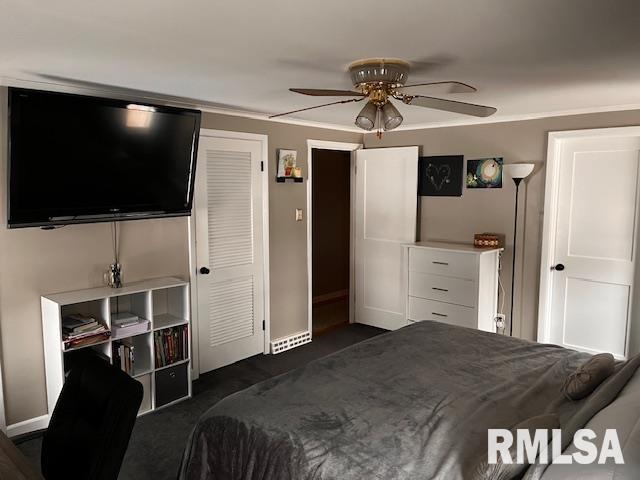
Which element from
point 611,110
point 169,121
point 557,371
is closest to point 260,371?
point 169,121

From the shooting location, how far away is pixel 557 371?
2.41m

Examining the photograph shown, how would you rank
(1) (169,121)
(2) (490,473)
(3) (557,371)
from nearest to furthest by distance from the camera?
(2) (490,473)
(3) (557,371)
(1) (169,121)

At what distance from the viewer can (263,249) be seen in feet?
14.8

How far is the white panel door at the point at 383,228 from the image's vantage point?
5012 mm

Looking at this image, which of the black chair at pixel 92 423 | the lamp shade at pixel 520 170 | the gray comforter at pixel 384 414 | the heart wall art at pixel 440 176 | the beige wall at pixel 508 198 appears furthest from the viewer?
the heart wall art at pixel 440 176

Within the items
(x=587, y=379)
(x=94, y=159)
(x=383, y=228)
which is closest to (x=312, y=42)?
(x=94, y=159)

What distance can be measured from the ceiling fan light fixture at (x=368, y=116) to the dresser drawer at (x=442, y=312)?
2414 mm

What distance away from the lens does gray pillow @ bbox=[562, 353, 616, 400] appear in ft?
6.69

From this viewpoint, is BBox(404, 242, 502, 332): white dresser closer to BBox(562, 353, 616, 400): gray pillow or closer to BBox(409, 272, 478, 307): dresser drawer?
BBox(409, 272, 478, 307): dresser drawer

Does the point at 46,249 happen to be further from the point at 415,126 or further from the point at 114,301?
the point at 415,126

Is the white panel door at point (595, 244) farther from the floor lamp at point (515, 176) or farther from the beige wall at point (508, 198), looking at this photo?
the floor lamp at point (515, 176)

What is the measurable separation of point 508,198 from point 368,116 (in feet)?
7.97

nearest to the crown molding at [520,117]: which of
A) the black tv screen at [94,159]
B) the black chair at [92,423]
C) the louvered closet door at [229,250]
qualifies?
the louvered closet door at [229,250]

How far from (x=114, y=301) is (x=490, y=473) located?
2.82 metres
